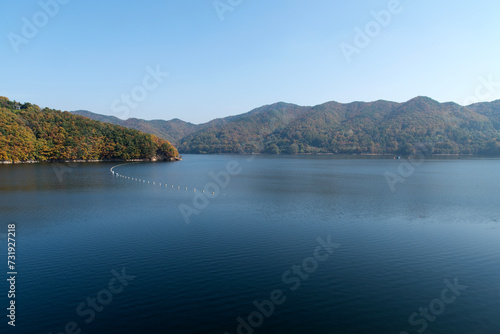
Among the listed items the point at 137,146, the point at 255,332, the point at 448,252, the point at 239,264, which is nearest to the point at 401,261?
the point at 448,252

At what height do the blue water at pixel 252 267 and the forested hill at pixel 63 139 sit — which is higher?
the forested hill at pixel 63 139

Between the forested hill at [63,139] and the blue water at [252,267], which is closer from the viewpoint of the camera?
the blue water at [252,267]

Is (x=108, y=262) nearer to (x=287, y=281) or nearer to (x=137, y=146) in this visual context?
(x=287, y=281)

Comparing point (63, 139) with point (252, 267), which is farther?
point (63, 139)

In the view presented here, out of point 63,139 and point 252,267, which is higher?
point 63,139
